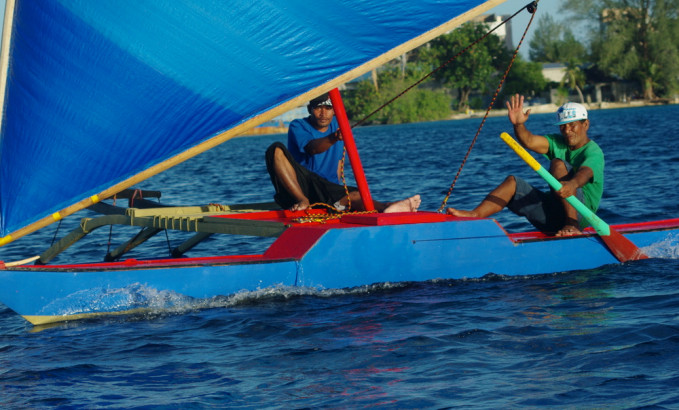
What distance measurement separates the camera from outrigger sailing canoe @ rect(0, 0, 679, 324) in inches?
286

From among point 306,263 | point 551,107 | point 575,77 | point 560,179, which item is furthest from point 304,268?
point 551,107

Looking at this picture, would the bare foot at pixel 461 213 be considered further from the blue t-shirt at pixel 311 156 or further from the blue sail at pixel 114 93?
the blue sail at pixel 114 93

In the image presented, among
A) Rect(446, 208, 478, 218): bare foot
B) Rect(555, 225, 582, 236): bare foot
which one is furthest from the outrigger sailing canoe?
Rect(555, 225, 582, 236): bare foot

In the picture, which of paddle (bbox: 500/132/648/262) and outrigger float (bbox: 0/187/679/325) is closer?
outrigger float (bbox: 0/187/679/325)

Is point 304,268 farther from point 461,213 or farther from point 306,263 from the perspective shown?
point 461,213

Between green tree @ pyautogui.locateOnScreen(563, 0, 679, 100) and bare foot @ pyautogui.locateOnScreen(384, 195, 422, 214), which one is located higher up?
green tree @ pyautogui.locateOnScreen(563, 0, 679, 100)

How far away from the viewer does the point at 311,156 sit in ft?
31.3

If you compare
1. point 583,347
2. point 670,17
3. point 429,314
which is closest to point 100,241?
point 429,314

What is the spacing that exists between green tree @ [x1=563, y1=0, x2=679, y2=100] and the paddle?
8504 centimetres

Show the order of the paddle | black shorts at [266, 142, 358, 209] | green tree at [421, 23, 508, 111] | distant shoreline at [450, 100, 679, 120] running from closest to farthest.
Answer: the paddle < black shorts at [266, 142, 358, 209] < distant shoreline at [450, 100, 679, 120] < green tree at [421, 23, 508, 111]

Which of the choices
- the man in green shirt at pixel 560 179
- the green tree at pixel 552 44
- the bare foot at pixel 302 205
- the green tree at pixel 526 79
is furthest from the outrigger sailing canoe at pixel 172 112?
the green tree at pixel 552 44

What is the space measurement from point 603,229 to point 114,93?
468 cm

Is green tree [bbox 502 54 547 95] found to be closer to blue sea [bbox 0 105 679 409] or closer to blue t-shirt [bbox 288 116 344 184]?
blue t-shirt [bbox 288 116 344 184]

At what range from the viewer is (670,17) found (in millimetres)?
91438
